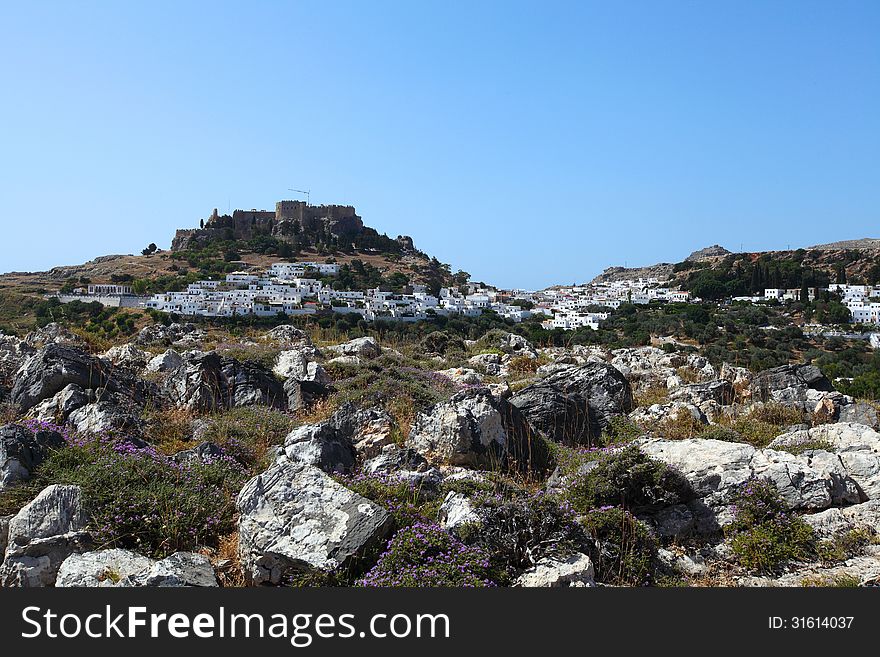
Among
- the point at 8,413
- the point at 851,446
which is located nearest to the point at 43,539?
the point at 8,413

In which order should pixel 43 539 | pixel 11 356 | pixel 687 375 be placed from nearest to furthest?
pixel 43 539, pixel 11 356, pixel 687 375

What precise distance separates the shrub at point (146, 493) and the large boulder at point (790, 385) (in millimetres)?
8190

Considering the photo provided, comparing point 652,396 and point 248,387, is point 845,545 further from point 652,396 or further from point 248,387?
Answer: point 248,387

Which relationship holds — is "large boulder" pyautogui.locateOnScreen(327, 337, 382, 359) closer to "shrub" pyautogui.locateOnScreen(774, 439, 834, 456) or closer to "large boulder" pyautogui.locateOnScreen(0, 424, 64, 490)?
"large boulder" pyautogui.locateOnScreen(0, 424, 64, 490)

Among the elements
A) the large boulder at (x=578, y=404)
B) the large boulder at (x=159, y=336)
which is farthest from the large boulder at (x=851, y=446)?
the large boulder at (x=159, y=336)

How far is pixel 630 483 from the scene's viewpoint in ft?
17.9

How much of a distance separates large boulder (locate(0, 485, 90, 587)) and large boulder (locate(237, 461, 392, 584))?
1.14m

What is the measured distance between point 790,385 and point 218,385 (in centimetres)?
887

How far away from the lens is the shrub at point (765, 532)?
4852 mm

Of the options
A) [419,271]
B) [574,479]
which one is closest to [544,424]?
[574,479]

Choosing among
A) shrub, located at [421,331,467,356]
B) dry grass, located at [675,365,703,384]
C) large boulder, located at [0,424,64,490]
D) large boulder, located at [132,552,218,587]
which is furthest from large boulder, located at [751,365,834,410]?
large boulder, located at [0,424,64,490]

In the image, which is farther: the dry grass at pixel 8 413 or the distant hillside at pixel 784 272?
the distant hillside at pixel 784 272

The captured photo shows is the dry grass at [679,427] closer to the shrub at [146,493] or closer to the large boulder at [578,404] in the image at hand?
the large boulder at [578,404]

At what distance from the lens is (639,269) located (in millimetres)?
167250
